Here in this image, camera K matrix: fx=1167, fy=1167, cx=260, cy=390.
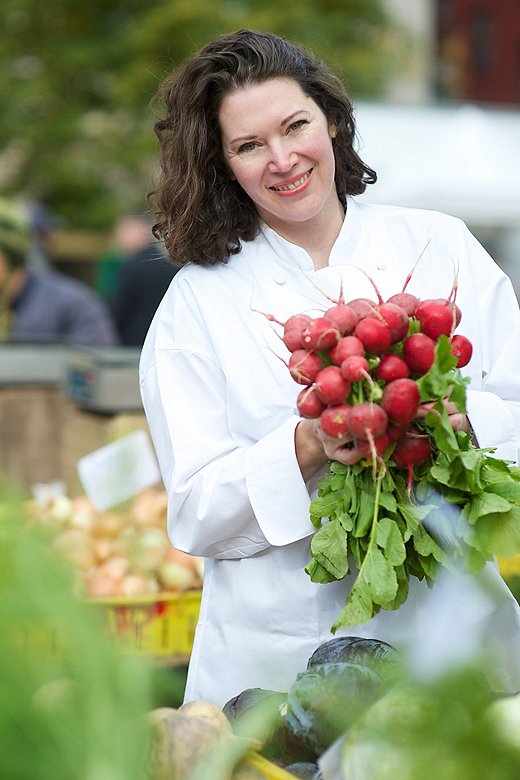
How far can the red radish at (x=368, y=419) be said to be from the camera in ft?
5.57

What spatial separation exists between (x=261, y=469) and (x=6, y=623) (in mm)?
885

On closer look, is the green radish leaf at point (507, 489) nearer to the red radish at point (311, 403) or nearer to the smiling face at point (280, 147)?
the red radish at point (311, 403)

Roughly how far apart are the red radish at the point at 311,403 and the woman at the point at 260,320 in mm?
153

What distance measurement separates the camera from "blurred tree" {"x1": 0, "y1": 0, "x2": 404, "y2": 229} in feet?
48.2

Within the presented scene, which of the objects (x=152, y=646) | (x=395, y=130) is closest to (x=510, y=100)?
(x=395, y=130)

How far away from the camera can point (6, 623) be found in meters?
1.14

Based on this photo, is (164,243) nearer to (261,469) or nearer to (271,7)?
(261,469)

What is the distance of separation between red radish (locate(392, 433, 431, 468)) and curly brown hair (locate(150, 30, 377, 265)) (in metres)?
0.61

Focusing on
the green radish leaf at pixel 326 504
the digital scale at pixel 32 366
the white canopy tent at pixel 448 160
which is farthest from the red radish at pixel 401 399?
the white canopy tent at pixel 448 160

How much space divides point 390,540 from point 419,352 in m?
0.30

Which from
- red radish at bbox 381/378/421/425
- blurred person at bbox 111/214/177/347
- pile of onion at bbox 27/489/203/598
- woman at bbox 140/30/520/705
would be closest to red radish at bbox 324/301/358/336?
red radish at bbox 381/378/421/425

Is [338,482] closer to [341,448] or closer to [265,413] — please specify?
[341,448]

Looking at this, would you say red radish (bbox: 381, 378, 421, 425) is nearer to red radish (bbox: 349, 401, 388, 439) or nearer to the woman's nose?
red radish (bbox: 349, 401, 388, 439)

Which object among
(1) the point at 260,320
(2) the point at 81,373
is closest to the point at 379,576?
(1) the point at 260,320
